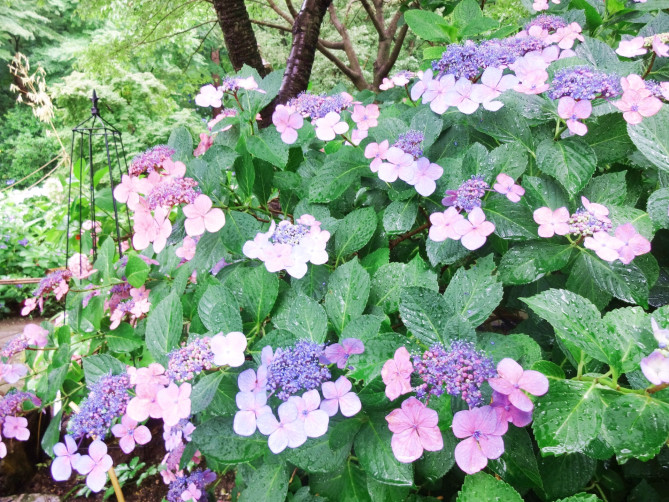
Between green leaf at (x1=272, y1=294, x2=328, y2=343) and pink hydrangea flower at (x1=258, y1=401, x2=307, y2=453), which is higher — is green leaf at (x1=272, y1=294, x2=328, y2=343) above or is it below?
above

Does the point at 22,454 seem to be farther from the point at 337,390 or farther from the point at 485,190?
the point at 485,190

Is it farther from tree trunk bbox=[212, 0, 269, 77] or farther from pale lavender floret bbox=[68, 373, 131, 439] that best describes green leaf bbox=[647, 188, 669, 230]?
tree trunk bbox=[212, 0, 269, 77]

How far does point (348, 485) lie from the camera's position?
54 cm

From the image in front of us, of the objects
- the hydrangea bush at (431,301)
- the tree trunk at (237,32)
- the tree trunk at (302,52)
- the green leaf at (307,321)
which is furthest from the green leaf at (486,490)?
the tree trunk at (237,32)

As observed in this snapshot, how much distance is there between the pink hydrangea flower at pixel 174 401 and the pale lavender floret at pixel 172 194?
0.86 ft

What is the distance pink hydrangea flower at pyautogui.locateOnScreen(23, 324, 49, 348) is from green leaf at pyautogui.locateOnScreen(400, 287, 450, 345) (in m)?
1.00

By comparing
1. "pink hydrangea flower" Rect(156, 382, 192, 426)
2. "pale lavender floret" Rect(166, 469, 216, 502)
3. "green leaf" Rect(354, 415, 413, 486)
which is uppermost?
"pink hydrangea flower" Rect(156, 382, 192, 426)

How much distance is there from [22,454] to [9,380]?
54.1 inches

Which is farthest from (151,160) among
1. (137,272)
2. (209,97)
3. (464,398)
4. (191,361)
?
(464,398)

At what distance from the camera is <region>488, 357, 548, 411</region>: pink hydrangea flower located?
0.39m

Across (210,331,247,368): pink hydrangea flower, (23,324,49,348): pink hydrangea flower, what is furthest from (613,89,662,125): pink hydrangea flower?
(23,324,49,348): pink hydrangea flower

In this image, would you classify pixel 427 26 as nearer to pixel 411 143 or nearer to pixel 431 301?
pixel 411 143

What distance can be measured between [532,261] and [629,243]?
4.1 inches

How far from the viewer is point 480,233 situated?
1.73 ft
